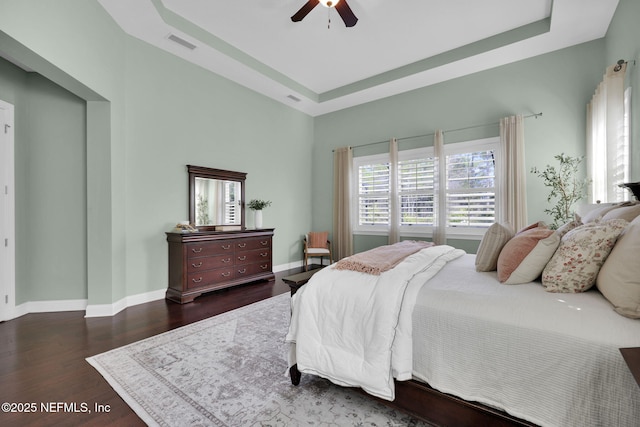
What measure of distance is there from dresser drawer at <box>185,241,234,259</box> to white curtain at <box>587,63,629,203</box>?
14.6 feet

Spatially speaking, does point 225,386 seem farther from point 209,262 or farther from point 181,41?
point 181,41

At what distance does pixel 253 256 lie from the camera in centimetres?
454

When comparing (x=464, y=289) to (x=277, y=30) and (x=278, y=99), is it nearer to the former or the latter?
(x=277, y=30)

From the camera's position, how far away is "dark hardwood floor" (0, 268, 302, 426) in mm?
1639

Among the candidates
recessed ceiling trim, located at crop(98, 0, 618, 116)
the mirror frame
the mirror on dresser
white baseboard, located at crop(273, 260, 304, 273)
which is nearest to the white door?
the mirror on dresser

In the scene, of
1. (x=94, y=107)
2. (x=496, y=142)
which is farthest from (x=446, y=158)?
(x=94, y=107)

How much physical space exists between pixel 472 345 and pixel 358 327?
1.85 ft

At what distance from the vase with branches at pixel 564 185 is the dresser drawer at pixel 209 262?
4.32 metres

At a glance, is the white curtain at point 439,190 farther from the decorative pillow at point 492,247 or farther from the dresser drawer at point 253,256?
the dresser drawer at point 253,256

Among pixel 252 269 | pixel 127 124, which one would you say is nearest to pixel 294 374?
pixel 252 269

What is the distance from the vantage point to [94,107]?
3.16m

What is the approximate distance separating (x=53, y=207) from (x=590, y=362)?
4668 mm

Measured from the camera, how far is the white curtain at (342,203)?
18.6 ft

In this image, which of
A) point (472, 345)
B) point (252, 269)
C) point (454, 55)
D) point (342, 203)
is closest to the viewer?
point (472, 345)
